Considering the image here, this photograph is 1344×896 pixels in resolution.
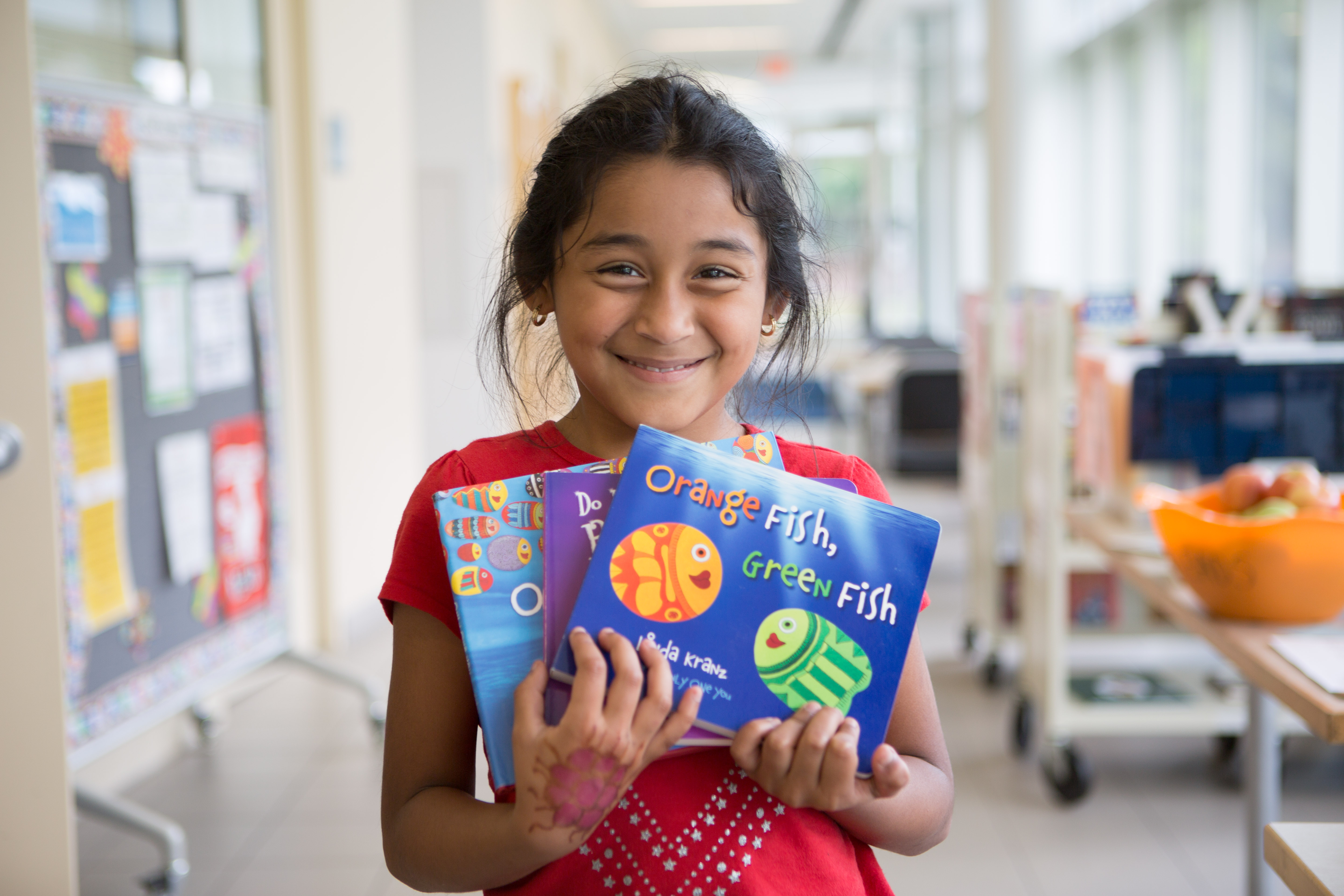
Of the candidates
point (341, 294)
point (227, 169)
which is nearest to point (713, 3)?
point (341, 294)

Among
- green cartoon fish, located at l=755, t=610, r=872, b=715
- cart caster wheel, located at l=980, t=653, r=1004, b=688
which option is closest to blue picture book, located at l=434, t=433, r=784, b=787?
green cartoon fish, located at l=755, t=610, r=872, b=715

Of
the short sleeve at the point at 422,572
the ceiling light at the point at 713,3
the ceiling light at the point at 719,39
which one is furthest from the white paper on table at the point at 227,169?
the ceiling light at the point at 719,39

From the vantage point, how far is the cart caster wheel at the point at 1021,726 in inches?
113

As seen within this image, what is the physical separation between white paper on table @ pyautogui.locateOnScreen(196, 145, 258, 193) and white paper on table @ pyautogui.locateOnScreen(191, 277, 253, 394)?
21cm

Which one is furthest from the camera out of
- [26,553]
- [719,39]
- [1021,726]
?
[719,39]

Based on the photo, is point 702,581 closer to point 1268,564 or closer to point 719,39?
point 1268,564

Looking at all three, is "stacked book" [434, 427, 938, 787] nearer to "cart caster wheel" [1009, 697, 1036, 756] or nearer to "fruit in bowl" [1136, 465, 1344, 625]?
"fruit in bowl" [1136, 465, 1344, 625]

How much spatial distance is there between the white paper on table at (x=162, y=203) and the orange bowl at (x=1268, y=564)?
200 cm

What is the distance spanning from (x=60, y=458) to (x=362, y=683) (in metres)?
1.15

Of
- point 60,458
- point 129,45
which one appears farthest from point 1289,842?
point 129,45

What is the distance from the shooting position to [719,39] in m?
11.0

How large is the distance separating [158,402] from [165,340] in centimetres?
13

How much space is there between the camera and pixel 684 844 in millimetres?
800

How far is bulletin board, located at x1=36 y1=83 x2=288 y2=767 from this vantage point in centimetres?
214
